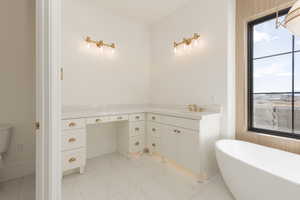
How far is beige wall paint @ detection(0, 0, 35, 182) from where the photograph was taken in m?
2.02

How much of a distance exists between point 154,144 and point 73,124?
57.6 inches

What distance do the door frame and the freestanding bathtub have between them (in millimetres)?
1692

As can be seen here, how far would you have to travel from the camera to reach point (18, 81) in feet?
6.95

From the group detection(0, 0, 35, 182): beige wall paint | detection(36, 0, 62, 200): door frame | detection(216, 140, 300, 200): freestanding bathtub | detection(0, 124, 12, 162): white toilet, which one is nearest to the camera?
detection(36, 0, 62, 200): door frame

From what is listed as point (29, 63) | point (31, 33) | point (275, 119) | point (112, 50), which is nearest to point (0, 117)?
point (29, 63)

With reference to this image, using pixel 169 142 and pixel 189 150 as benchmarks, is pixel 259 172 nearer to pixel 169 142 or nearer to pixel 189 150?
pixel 189 150

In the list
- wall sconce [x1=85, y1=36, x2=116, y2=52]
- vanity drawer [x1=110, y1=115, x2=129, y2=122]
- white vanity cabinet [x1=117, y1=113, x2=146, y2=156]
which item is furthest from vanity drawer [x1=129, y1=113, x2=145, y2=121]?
wall sconce [x1=85, y1=36, x2=116, y2=52]

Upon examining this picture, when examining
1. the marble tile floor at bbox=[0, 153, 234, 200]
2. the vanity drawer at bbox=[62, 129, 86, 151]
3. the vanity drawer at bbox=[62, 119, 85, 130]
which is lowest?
the marble tile floor at bbox=[0, 153, 234, 200]

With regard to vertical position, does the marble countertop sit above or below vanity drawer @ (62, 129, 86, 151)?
above

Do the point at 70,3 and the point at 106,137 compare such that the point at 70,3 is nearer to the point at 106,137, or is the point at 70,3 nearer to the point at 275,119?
the point at 106,137

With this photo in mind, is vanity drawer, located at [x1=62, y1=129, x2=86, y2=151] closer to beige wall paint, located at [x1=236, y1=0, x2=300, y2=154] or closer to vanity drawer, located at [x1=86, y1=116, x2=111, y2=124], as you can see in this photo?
vanity drawer, located at [x1=86, y1=116, x2=111, y2=124]

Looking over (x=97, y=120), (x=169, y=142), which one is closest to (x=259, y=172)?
(x=169, y=142)

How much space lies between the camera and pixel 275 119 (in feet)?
6.81

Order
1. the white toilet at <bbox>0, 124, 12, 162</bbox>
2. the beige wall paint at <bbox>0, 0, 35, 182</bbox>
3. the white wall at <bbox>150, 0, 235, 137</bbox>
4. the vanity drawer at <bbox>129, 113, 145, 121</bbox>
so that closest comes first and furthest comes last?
the white toilet at <bbox>0, 124, 12, 162</bbox> → the beige wall paint at <bbox>0, 0, 35, 182</bbox> → the white wall at <bbox>150, 0, 235, 137</bbox> → the vanity drawer at <bbox>129, 113, 145, 121</bbox>
